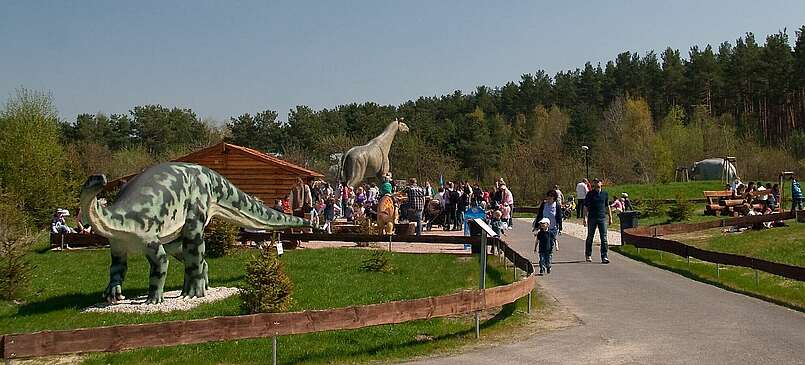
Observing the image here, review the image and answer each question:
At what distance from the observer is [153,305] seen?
12.8 m

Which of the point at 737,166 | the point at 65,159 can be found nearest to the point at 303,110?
the point at 65,159

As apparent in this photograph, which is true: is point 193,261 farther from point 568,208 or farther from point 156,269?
point 568,208

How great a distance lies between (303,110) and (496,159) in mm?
23205

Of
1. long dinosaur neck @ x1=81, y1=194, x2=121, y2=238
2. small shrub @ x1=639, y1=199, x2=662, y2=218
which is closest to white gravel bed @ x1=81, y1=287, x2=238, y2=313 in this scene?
long dinosaur neck @ x1=81, y1=194, x2=121, y2=238

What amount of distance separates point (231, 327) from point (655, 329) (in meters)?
5.81

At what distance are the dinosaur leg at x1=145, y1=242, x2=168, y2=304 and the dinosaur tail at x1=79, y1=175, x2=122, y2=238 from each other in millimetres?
700

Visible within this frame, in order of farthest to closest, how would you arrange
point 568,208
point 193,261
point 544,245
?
point 568,208
point 544,245
point 193,261

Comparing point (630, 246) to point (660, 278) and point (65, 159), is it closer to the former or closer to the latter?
point (660, 278)

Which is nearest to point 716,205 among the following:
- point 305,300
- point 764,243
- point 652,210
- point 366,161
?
point 652,210

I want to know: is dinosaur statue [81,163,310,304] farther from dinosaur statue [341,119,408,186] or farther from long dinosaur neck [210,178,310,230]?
dinosaur statue [341,119,408,186]

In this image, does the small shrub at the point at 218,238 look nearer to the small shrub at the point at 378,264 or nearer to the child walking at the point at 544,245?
the small shrub at the point at 378,264

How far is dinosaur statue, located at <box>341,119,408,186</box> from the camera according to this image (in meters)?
34.5

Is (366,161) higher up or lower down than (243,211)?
higher up

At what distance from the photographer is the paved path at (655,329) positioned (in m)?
8.82
